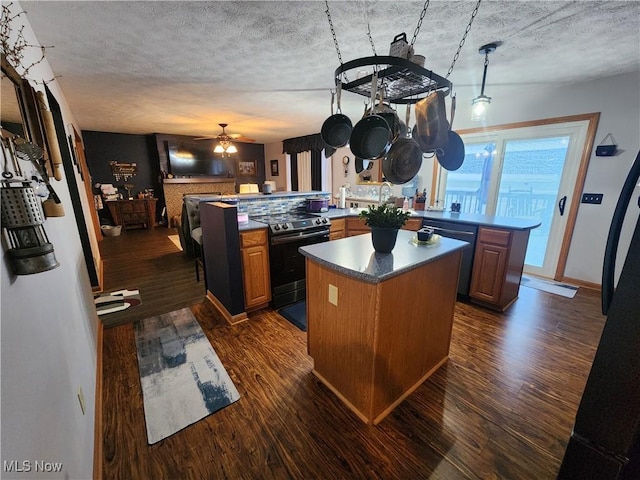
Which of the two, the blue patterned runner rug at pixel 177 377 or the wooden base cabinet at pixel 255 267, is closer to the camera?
the blue patterned runner rug at pixel 177 377

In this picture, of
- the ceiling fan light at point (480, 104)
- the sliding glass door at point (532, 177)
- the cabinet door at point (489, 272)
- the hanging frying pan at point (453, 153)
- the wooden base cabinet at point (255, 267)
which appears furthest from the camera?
the sliding glass door at point (532, 177)

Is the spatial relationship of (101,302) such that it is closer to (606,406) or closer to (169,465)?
(169,465)

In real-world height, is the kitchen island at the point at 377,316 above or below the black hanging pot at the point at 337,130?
below

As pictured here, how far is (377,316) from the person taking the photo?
53.9 inches

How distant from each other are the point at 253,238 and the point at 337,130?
131cm

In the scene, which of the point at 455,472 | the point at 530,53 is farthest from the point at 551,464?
the point at 530,53

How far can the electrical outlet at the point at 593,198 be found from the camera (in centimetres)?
305

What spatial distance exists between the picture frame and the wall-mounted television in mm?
485

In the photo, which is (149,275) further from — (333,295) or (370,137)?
(370,137)

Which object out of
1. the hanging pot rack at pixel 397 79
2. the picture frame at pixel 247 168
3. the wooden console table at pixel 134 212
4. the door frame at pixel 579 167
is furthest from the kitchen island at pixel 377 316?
the picture frame at pixel 247 168

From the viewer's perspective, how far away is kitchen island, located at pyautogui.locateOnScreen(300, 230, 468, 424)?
1.42m

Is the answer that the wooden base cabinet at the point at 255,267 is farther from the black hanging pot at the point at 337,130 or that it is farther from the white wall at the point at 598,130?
the white wall at the point at 598,130

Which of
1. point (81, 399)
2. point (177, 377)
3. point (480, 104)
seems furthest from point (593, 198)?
point (81, 399)

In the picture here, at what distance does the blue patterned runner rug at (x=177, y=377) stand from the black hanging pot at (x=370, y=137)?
170cm
